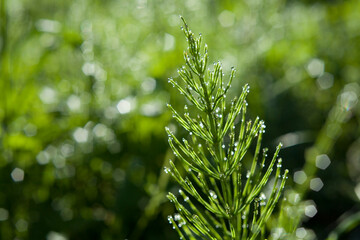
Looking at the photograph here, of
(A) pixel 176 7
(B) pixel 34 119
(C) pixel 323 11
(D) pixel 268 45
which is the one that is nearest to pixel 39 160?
(B) pixel 34 119

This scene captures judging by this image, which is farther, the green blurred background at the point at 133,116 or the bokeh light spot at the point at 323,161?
the bokeh light spot at the point at 323,161

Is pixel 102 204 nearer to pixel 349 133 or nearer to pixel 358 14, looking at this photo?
pixel 349 133

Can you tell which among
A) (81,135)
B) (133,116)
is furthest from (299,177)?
(81,135)

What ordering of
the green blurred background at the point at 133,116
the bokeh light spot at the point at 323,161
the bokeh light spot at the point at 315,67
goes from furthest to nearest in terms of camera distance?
1. the bokeh light spot at the point at 315,67
2. the bokeh light spot at the point at 323,161
3. the green blurred background at the point at 133,116

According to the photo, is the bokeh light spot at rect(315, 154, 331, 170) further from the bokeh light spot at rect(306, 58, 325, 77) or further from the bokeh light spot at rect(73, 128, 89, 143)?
the bokeh light spot at rect(73, 128, 89, 143)

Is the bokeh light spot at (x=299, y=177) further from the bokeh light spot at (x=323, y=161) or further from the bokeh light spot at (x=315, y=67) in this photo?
the bokeh light spot at (x=315, y=67)

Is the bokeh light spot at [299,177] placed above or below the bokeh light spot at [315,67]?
A: below

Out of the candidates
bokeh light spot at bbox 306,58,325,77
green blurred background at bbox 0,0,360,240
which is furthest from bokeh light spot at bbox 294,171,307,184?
bokeh light spot at bbox 306,58,325,77

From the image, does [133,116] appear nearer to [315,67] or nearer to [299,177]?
[299,177]

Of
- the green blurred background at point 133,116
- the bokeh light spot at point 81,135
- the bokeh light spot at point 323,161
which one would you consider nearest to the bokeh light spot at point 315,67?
the green blurred background at point 133,116
